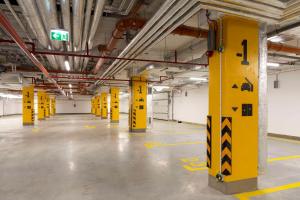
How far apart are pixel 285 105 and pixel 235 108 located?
775cm

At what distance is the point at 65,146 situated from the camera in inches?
285

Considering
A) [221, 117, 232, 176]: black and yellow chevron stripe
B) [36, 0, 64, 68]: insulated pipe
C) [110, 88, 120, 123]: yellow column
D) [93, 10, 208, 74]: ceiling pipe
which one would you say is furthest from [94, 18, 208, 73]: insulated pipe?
[110, 88, 120, 123]: yellow column

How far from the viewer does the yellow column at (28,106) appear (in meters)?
14.6

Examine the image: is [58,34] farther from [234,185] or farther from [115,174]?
[234,185]

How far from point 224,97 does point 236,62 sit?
619 mm

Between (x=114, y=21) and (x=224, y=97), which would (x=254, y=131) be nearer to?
(x=224, y=97)

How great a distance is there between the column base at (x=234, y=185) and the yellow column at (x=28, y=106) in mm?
14415

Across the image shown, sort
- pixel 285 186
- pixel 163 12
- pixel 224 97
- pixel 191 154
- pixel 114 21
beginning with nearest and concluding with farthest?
pixel 163 12 → pixel 224 97 → pixel 285 186 → pixel 114 21 → pixel 191 154

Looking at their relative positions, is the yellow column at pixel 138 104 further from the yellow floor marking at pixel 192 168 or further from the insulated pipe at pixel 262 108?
the insulated pipe at pixel 262 108

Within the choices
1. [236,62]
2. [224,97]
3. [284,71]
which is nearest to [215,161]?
[224,97]

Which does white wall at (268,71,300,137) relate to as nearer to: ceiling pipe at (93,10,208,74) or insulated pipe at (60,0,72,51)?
ceiling pipe at (93,10,208,74)

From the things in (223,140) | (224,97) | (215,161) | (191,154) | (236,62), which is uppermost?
(236,62)

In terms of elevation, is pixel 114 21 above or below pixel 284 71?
above

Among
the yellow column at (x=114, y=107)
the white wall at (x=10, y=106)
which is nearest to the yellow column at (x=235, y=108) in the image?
the yellow column at (x=114, y=107)
